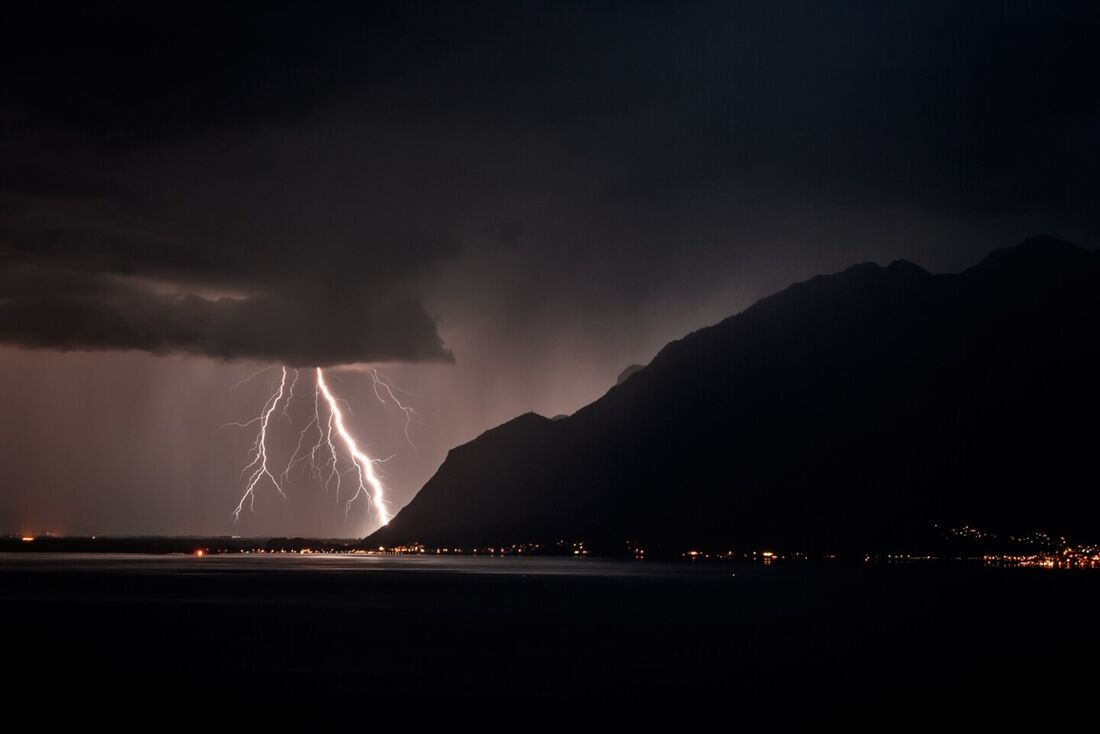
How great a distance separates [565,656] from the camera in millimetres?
55938

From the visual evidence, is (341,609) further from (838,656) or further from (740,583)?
(740,583)

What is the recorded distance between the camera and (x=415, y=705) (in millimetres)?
40375

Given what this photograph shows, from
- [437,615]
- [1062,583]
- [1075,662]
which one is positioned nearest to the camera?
[1075,662]

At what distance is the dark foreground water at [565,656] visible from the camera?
39.6 meters

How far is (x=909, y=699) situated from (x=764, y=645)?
19.2m

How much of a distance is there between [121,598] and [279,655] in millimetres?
53331

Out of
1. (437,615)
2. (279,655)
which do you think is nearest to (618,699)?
(279,655)

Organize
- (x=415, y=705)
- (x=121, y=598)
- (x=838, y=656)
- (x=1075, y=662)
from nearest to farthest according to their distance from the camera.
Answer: (x=415, y=705) < (x=1075, y=662) < (x=838, y=656) < (x=121, y=598)

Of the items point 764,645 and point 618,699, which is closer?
point 618,699

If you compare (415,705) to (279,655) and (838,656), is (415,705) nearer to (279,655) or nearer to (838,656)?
(279,655)

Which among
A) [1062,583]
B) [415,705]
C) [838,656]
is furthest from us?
[1062,583]

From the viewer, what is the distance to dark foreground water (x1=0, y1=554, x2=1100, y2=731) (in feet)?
130

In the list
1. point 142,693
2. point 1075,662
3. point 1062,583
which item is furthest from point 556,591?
point 142,693

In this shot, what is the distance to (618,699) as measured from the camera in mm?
41500
